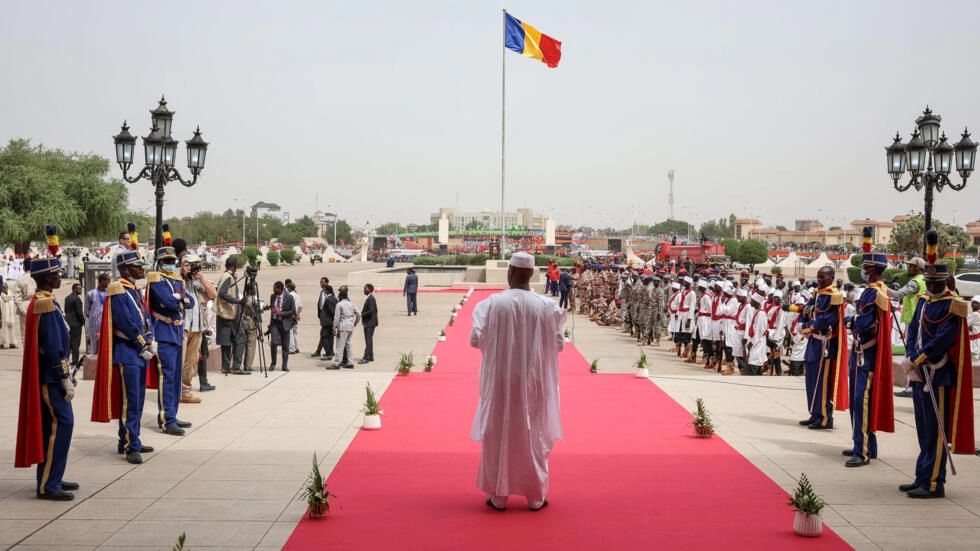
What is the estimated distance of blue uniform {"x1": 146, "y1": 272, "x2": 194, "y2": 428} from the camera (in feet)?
31.3

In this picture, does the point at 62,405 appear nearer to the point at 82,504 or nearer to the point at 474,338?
the point at 82,504

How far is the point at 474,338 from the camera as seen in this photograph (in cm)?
685

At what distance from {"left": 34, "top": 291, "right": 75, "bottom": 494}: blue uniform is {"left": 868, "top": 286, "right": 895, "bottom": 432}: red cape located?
7.08 meters

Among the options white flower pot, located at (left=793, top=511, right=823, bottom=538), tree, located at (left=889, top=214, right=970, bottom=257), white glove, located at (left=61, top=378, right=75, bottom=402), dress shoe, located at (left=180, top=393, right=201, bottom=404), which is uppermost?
tree, located at (left=889, top=214, right=970, bottom=257)

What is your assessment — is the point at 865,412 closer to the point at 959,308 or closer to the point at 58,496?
the point at 959,308

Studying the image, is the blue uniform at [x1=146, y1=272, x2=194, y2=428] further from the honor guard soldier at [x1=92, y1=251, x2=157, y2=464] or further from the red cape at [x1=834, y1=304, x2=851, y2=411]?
the red cape at [x1=834, y1=304, x2=851, y2=411]

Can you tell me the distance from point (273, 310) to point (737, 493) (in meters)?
10.2

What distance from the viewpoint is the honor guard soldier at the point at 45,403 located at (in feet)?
23.2

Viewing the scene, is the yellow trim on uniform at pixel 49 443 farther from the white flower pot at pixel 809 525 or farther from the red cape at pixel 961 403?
the red cape at pixel 961 403

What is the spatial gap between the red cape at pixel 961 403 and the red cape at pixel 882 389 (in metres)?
1.03

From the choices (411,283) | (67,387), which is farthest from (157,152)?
(411,283)

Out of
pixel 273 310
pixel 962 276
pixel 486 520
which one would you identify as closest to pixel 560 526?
pixel 486 520

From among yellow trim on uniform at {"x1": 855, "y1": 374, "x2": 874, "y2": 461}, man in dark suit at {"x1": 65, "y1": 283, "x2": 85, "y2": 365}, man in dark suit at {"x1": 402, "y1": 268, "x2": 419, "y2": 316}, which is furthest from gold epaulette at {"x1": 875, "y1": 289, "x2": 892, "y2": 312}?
man in dark suit at {"x1": 402, "y1": 268, "x2": 419, "y2": 316}

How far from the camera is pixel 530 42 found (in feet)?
137
